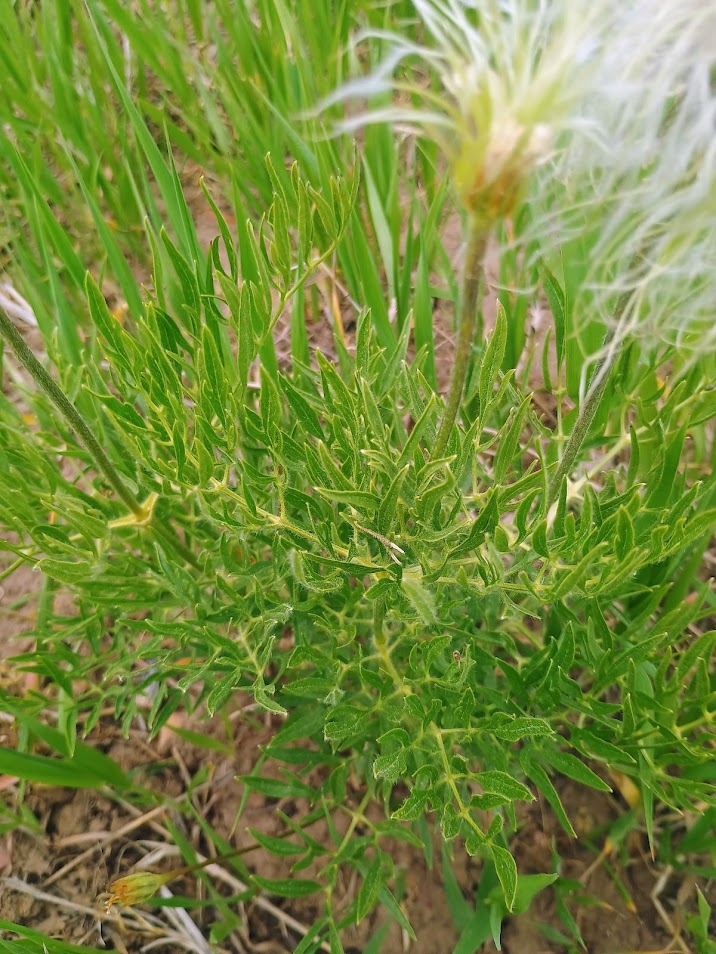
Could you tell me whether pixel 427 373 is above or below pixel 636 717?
above

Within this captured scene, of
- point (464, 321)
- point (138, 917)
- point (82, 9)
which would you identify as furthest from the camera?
point (82, 9)

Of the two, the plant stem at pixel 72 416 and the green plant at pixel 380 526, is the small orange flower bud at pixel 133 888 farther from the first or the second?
the plant stem at pixel 72 416

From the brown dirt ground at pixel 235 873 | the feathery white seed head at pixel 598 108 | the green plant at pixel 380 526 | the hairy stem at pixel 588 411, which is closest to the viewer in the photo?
the feathery white seed head at pixel 598 108

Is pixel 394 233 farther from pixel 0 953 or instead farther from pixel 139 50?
pixel 0 953

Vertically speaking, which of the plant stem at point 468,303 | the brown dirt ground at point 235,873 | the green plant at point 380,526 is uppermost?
the plant stem at point 468,303

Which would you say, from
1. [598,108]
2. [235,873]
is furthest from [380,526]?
→ [235,873]

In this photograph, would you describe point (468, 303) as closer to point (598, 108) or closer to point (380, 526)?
point (598, 108)

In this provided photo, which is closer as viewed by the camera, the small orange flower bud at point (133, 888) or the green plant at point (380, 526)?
the green plant at point (380, 526)

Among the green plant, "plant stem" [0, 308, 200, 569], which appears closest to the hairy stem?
the green plant

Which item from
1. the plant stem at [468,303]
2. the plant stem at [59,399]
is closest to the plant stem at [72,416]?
the plant stem at [59,399]

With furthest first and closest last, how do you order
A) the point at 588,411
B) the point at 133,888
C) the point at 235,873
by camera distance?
the point at 235,873
the point at 133,888
the point at 588,411

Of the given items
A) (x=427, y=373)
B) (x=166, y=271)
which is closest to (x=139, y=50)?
(x=166, y=271)
